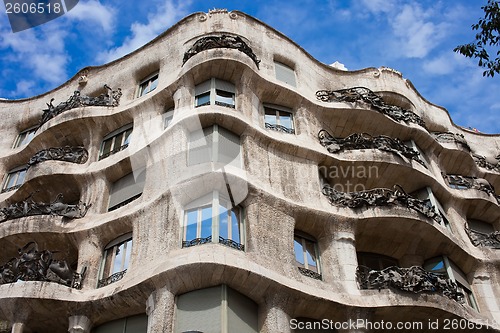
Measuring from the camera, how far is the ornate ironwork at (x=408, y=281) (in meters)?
15.3

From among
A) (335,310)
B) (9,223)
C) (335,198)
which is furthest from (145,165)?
(335,310)

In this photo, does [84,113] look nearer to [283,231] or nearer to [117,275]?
[117,275]

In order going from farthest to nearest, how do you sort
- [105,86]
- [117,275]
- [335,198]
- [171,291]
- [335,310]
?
[105,86], [335,198], [117,275], [335,310], [171,291]

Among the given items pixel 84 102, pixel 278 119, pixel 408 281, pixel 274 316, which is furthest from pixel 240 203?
pixel 84 102

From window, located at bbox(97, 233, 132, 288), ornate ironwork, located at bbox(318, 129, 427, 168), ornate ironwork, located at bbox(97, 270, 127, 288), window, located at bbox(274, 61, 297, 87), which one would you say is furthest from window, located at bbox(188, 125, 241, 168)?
window, located at bbox(274, 61, 297, 87)

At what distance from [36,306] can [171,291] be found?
13.9ft

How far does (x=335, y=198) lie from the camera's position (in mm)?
17656

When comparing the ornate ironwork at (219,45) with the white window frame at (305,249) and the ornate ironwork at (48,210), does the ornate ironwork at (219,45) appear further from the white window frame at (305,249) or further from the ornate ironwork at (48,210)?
the white window frame at (305,249)

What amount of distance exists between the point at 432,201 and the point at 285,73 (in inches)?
310

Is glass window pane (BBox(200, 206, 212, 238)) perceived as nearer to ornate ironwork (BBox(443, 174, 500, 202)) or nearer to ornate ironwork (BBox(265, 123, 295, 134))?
ornate ironwork (BBox(265, 123, 295, 134))

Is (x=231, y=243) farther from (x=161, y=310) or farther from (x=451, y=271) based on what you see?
(x=451, y=271)

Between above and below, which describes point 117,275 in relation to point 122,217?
below

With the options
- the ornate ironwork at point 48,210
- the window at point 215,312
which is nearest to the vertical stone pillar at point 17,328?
the ornate ironwork at point 48,210

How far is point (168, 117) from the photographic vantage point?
1997 cm
